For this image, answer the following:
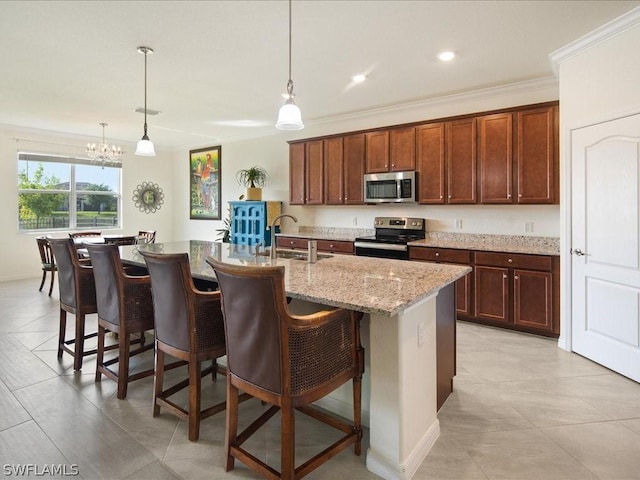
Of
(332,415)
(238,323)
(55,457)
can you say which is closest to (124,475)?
(55,457)

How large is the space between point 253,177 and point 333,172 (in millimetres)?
1745

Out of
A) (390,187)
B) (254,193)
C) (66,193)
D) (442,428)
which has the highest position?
(66,193)

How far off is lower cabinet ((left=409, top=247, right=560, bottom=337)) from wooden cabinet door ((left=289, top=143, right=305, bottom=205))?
8.07 ft

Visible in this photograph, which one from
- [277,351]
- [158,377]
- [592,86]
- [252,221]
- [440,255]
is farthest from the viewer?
[252,221]

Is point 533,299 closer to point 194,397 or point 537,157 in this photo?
point 537,157

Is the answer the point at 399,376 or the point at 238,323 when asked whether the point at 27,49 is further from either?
the point at 399,376

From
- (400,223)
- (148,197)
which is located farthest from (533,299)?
(148,197)

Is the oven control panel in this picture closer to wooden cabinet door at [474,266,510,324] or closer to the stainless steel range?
the stainless steel range

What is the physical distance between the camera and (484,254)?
4.11 metres

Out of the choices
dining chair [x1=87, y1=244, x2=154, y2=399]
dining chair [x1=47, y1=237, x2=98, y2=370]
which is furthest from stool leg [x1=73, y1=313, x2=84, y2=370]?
dining chair [x1=87, y1=244, x2=154, y2=399]

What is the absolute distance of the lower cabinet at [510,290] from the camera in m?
3.75

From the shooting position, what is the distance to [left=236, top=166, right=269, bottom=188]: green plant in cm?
672

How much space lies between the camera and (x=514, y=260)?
12.9 ft

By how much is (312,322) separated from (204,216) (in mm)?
6999
